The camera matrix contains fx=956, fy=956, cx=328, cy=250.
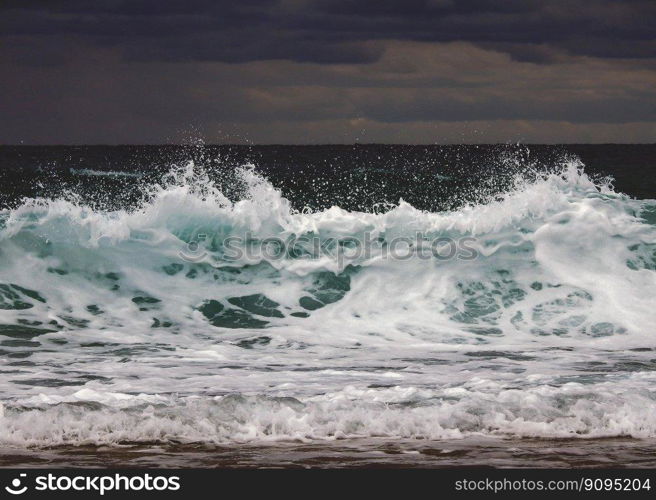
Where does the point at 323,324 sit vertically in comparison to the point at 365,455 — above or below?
above

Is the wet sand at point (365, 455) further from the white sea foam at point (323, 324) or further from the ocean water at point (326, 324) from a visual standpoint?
the white sea foam at point (323, 324)

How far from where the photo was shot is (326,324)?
36.8ft

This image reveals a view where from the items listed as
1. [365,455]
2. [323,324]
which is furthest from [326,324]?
[365,455]

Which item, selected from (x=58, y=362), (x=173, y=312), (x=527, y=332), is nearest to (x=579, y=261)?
(x=527, y=332)

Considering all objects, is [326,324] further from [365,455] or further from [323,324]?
[365,455]

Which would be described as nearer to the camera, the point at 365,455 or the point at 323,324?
the point at 365,455

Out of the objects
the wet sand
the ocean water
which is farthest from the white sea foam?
the wet sand

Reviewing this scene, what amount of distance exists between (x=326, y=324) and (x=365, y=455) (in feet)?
16.6

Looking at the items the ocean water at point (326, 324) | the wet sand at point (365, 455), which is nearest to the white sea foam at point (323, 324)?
the ocean water at point (326, 324)

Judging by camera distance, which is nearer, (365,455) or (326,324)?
(365,455)

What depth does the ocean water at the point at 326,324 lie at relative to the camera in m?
6.83

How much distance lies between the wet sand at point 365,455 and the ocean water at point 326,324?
0.25 feet

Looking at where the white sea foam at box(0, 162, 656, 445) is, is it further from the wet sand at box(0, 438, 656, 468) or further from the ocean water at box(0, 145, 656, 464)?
the wet sand at box(0, 438, 656, 468)

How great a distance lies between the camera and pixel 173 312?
11805 mm
